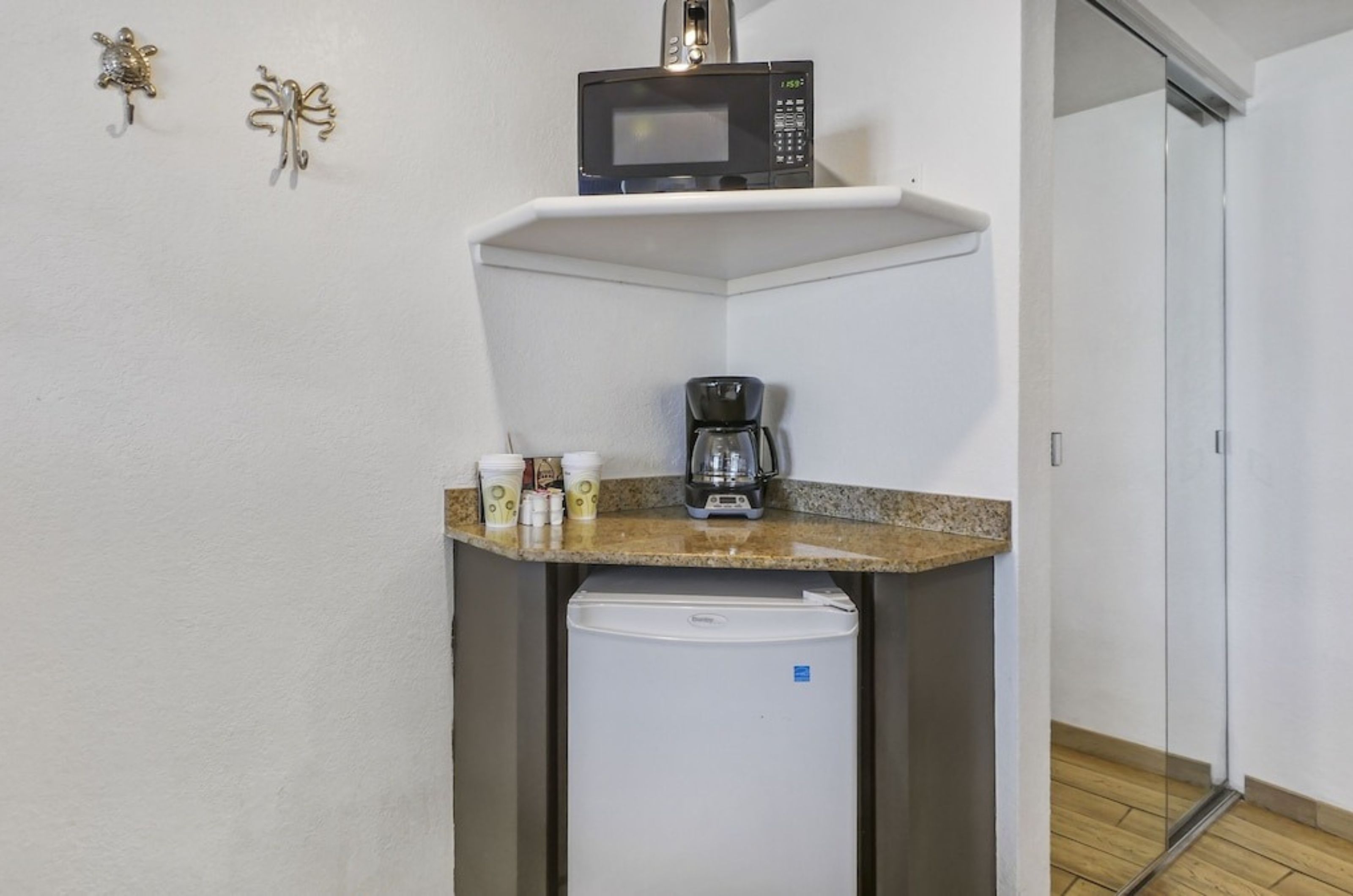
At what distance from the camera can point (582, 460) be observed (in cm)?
159

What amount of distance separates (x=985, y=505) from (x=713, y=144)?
34.3 inches

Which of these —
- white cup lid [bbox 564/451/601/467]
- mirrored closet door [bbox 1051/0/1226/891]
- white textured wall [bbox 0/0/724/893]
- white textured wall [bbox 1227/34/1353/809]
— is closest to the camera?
white textured wall [bbox 0/0/724/893]

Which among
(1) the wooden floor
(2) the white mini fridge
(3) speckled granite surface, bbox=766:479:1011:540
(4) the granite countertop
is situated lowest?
(1) the wooden floor

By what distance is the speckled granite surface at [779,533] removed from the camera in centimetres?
121

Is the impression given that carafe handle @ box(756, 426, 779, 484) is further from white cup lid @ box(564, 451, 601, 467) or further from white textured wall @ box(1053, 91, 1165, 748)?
white textured wall @ box(1053, 91, 1165, 748)

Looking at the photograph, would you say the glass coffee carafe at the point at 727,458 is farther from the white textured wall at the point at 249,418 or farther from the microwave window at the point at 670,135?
the microwave window at the point at 670,135

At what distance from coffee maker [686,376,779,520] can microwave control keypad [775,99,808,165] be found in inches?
20.4

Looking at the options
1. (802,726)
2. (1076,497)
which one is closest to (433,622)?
(802,726)

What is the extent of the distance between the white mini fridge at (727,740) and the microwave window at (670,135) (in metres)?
0.83

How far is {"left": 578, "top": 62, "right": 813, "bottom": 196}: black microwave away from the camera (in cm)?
133

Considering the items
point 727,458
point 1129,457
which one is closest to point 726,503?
point 727,458

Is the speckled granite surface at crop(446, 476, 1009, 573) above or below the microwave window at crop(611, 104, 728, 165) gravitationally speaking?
below

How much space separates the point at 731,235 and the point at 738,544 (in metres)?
0.63

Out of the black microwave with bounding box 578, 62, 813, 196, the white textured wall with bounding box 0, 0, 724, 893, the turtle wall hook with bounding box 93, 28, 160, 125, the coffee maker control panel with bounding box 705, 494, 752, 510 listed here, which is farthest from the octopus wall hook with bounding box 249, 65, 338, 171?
the coffee maker control panel with bounding box 705, 494, 752, 510
